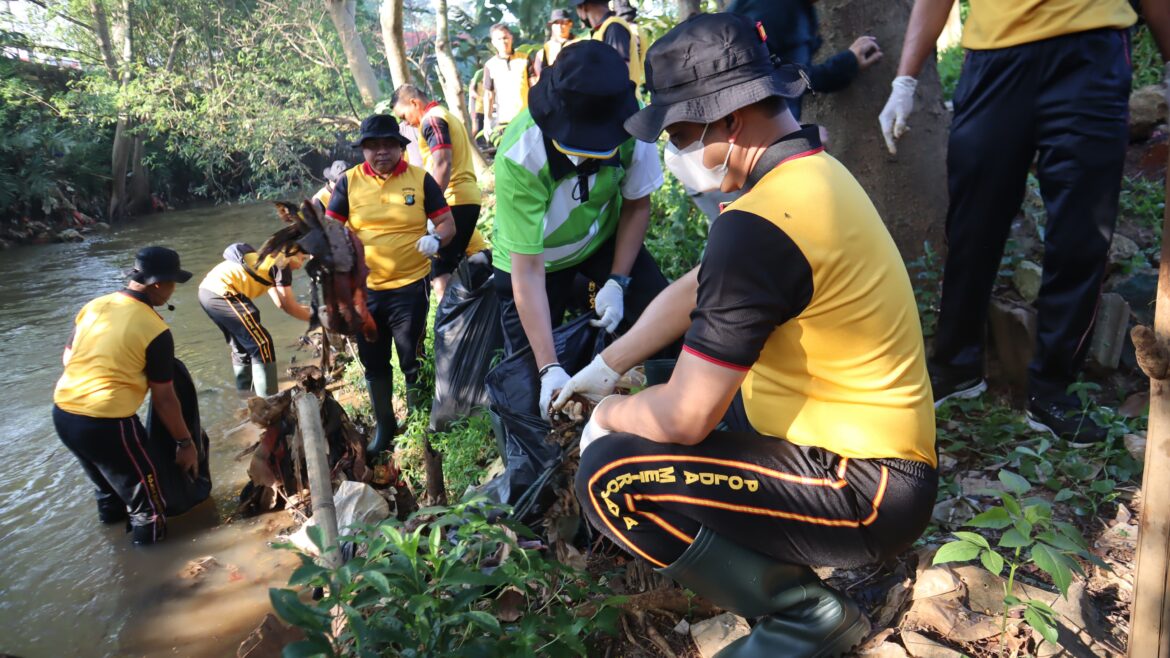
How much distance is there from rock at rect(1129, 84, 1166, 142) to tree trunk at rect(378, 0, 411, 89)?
6458 millimetres

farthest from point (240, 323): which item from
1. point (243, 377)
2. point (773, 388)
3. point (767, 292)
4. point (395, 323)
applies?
point (767, 292)

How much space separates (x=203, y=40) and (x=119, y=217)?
4425 millimetres

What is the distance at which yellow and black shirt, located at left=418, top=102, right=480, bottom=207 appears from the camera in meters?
5.19

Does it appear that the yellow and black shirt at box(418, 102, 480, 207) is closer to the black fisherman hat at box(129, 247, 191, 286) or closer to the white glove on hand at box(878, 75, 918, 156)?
the black fisherman hat at box(129, 247, 191, 286)

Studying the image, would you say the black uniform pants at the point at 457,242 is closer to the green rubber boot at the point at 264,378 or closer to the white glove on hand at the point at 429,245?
the white glove on hand at the point at 429,245

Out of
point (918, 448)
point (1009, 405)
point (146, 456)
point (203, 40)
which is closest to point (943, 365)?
point (1009, 405)

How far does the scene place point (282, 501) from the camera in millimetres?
4320

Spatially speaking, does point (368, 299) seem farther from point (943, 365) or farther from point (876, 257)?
point (876, 257)

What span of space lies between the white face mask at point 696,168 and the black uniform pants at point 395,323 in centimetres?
287

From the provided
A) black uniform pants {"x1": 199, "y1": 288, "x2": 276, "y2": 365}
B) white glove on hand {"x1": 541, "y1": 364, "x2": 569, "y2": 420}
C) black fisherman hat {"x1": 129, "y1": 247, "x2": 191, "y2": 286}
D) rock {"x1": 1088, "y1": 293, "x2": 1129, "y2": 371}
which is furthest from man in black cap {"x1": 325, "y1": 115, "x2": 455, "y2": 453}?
rock {"x1": 1088, "y1": 293, "x2": 1129, "y2": 371}

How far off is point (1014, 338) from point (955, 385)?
0.27 metres

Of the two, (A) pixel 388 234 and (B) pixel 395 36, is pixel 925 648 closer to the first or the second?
(A) pixel 388 234

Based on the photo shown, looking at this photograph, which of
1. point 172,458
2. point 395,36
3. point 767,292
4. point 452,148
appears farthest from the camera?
point 395,36

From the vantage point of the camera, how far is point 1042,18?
91.0 inches
